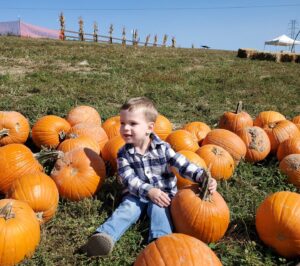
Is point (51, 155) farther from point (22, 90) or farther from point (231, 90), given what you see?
point (231, 90)

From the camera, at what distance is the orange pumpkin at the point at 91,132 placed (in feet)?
16.7

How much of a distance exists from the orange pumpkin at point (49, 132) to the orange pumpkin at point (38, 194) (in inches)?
62.1

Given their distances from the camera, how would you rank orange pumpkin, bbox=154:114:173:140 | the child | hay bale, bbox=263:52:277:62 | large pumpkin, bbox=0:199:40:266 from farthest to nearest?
hay bale, bbox=263:52:277:62 → orange pumpkin, bbox=154:114:173:140 → the child → large pumpkin, bbox=0:199:40:266

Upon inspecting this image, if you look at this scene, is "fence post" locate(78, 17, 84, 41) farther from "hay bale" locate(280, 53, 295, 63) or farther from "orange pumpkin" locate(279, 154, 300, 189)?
"orange pumpkin" locate(279, 154, 300, 189)

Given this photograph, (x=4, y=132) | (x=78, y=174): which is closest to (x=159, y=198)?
(x=78, y=174)

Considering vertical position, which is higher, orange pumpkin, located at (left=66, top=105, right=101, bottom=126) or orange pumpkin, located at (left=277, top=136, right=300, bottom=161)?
orange pumpkin, located at (left=66, top=105, right=101, bottom=126)

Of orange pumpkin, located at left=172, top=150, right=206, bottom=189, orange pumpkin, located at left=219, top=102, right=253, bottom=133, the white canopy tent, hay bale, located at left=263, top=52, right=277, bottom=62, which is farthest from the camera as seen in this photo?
the white canopy tent

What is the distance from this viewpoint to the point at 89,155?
14.0ft

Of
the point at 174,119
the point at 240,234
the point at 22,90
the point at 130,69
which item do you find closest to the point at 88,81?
the point at 22,90

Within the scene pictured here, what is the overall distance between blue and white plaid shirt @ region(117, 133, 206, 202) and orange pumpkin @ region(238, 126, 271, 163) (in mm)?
1767

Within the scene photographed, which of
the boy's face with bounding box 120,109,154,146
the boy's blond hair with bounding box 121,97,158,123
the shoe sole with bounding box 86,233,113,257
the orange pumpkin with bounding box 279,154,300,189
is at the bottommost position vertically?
the shoe sole with bounding box 86,233,113,257

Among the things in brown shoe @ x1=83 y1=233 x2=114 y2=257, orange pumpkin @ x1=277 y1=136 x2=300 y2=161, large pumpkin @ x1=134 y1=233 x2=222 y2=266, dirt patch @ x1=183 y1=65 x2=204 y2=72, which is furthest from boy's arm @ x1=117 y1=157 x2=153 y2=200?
dirt patch @ x1=183 y1=65 x2=204 y2=72

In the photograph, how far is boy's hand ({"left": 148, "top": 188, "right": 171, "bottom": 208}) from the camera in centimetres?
359

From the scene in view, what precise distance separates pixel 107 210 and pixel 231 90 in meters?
7.57
